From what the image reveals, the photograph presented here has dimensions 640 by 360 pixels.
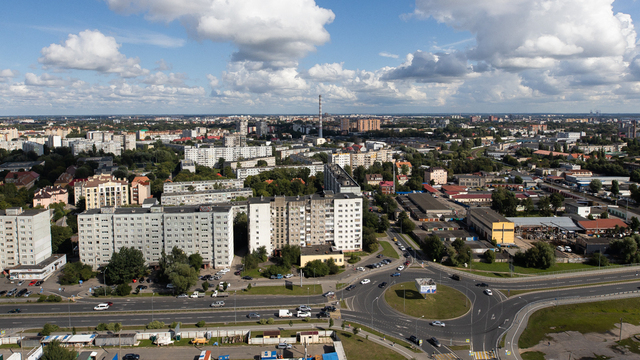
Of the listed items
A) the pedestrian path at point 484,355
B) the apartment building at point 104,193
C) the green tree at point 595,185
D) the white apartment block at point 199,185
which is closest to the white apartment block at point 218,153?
the white apartment block at point 199,185

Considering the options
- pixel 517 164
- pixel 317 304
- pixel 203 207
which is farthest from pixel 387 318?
pixel 517 164

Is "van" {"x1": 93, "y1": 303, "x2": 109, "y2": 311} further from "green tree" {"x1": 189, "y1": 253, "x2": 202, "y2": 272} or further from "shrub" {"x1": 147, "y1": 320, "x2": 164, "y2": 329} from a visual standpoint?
"green tree" {"x1": 189, "y1": 253, "x2": 202, "y2": 272}

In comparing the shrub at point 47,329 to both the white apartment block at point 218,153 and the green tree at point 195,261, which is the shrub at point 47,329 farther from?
the white apartment block at point 218,153

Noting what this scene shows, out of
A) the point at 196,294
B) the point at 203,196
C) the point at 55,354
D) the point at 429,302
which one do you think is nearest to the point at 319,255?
the point at 429,302

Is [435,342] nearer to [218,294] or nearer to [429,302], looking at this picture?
[429,302]

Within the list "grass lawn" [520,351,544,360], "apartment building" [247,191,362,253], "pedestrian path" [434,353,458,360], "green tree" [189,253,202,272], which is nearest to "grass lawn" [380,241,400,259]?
"apartment building" [247,191,362,253]

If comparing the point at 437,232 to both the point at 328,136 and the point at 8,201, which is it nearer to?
the point at 8,201
